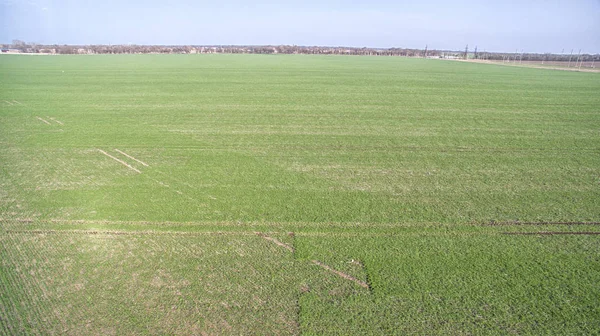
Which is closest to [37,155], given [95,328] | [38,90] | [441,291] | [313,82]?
[95,328]

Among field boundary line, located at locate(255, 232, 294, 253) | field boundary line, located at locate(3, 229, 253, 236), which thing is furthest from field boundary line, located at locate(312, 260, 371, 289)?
field boundary line, located at locate(3, 229, 253, 236)

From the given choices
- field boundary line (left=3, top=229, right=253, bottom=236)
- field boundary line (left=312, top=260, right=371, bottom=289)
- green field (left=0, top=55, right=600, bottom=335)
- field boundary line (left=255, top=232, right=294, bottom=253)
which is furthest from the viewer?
field boundary line (left=3, top=229, right=253, bottom=236)

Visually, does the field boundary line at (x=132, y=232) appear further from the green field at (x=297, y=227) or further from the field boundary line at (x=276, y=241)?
the field boundary line at (x=276, y=241)

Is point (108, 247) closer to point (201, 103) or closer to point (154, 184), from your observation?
point (154, 184)

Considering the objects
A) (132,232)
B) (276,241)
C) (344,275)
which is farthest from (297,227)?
(132,232)

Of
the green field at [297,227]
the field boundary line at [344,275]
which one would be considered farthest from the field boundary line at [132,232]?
the field boundary line at [344,275]

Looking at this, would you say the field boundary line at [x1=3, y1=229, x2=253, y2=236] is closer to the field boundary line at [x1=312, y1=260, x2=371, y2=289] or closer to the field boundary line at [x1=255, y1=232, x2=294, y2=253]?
the field boundary line at [x1=255, y1=232, x2=294, y2=253]

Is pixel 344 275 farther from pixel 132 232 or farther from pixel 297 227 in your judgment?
pixel 132 232

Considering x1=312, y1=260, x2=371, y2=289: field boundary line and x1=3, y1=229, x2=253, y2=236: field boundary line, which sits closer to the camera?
x1=312, y1=260, x2=371, y2=289: field boundary line
